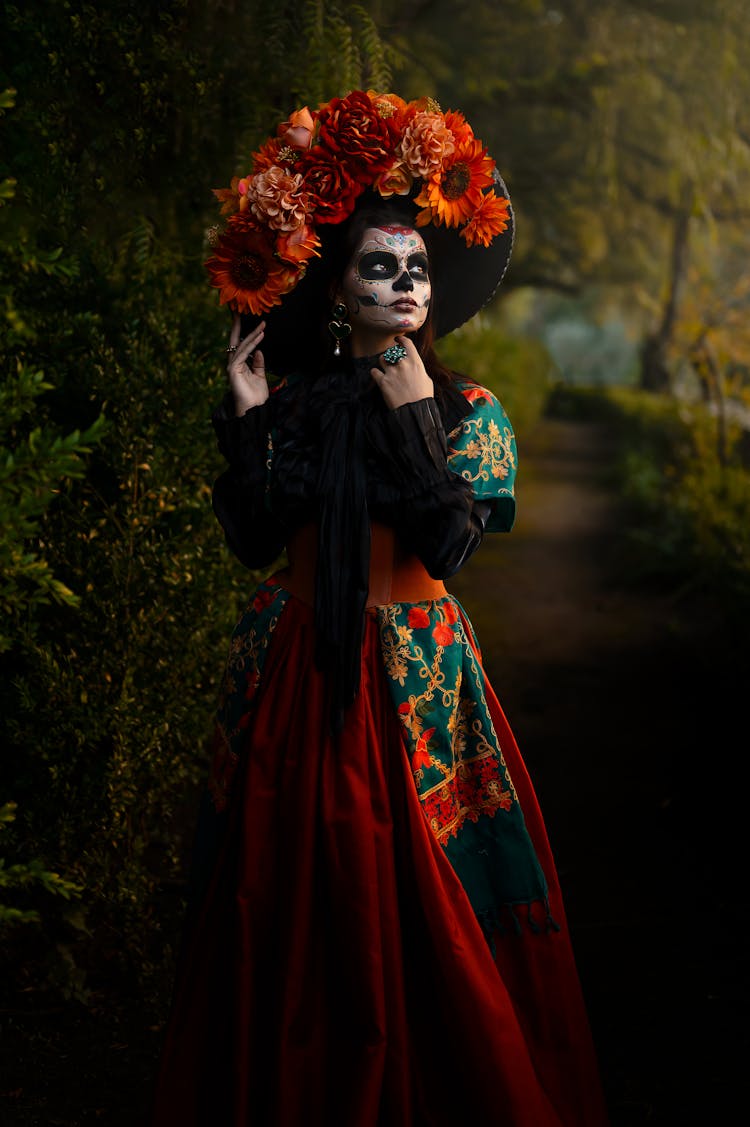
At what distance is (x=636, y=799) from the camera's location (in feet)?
15.8

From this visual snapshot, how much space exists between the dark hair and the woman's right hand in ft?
0.27

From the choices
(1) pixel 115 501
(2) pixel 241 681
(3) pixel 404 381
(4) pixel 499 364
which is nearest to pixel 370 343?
(3) pixel 404 381

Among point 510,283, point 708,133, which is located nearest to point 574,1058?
point 708,133

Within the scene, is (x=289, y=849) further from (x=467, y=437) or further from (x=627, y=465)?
(x=627, y=465)

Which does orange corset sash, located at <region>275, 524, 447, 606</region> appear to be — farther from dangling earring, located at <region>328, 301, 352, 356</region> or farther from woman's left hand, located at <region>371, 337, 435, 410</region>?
dangling earring, located at <region>328, 301, 352, 356</region>

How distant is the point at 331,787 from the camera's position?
227 centimetres

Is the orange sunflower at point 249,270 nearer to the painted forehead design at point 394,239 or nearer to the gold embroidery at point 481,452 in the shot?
the painted forehead design at point 394,239

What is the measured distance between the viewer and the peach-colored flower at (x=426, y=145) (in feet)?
Result: 7.55

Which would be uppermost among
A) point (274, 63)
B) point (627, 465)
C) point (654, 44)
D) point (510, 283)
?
point (510, 283)

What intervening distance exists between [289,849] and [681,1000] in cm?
168

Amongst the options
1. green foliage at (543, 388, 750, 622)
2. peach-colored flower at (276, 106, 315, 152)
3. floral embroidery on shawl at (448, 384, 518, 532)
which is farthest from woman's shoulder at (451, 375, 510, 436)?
green foliage at (543, 388, 750, 622)

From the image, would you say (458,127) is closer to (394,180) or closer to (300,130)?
(394,180)

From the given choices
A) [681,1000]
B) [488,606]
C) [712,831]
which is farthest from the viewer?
[488,606]

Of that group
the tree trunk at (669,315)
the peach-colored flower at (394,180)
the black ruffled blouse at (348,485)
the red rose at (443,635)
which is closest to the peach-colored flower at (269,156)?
the peach-colored flower at (394,180)
